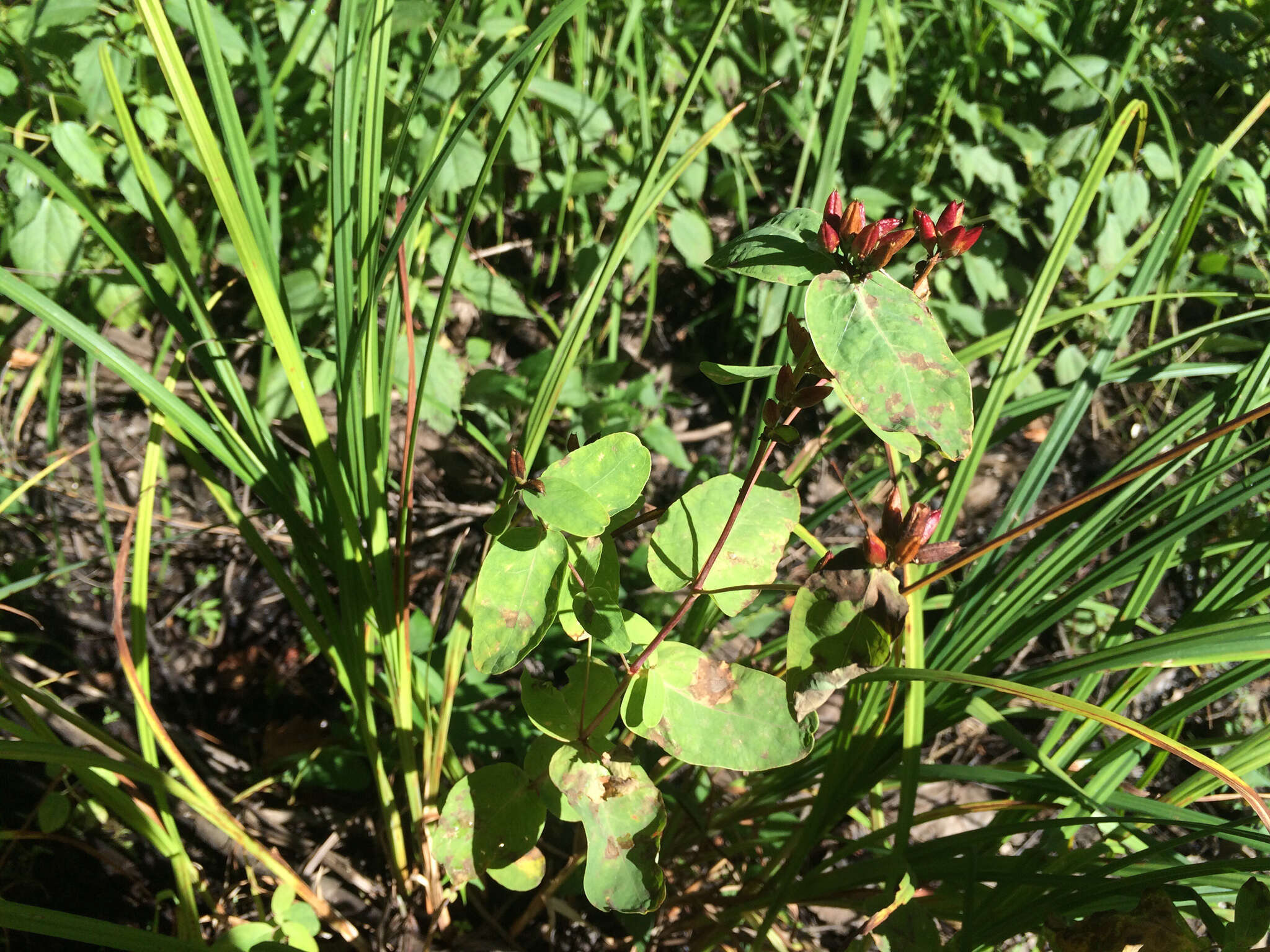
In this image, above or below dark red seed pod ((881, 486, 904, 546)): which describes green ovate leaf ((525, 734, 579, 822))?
below

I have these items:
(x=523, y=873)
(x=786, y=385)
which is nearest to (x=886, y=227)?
(x=786, y=385)

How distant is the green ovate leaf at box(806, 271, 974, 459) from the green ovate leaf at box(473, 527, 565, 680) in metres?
0.26

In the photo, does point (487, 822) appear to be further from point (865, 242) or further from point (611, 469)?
point (865, 242)

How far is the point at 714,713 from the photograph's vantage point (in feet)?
2.22

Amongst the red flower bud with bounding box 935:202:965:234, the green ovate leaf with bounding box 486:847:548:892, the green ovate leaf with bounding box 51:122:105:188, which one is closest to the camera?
the red flower bud with bounding box 935:202:965:234

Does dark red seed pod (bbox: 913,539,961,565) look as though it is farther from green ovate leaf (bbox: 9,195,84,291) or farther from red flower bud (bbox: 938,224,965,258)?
green ovate leaf (bbox: 9,195,84,291)

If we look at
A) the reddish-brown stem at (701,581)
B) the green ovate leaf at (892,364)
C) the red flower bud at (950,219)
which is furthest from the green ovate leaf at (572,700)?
the red flower bud at (950,219)

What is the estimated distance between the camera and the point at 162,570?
1.41m

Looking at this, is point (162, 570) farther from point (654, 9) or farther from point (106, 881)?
point (654, 9)

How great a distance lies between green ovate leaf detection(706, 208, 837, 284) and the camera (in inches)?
20.7

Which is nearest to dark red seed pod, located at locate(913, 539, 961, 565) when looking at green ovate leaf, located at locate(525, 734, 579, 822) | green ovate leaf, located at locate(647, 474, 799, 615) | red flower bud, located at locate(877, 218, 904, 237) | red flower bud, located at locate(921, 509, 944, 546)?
red flower bud, located at locate(921, 509, 944, 546)

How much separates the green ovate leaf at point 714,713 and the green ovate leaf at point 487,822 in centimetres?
17

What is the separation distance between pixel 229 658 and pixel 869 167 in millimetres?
1699

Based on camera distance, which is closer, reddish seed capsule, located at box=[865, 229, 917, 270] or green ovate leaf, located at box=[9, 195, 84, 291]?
reddish seed capsule, located at box=[865, 229, 917, 270]
